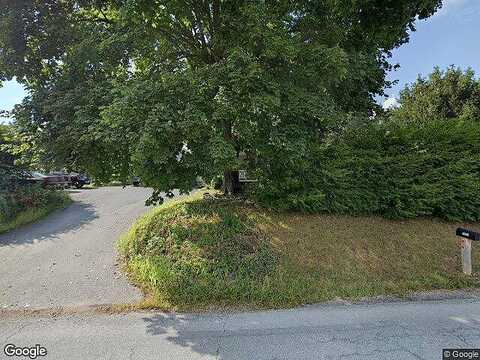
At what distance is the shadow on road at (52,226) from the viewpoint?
8.70 meters

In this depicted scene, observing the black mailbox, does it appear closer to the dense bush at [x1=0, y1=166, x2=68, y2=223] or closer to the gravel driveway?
the gravel driveway

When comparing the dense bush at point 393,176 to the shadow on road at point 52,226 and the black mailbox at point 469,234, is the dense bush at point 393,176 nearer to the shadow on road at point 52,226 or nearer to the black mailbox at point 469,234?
the black mailbox at point 469,234

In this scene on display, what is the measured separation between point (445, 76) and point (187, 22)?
18.1m

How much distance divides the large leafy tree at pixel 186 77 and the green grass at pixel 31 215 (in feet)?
16.8

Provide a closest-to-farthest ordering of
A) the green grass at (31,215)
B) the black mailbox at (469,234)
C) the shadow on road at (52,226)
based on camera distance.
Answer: the black mailbox at (469,234) < the shadow on road at (52,226) < the green grass at (31,215)

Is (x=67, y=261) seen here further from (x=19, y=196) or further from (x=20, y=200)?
(x=19, y=196)

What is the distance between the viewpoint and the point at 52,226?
9.80m

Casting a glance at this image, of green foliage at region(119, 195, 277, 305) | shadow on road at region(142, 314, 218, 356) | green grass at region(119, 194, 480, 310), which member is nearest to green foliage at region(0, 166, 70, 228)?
green foliage at region(119, 195, 277, 305)

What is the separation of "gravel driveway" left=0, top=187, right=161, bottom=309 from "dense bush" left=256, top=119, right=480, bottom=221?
3529 millimetres

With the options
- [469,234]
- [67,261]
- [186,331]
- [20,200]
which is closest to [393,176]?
[469,234]

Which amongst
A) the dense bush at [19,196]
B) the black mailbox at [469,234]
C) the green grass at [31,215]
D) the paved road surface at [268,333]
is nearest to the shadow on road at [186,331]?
the paved road surface at [268,333]

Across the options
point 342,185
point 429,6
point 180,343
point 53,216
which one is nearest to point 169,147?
point 180,343

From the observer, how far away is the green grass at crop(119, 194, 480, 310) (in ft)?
16.9

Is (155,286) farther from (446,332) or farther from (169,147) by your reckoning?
(446,332)
